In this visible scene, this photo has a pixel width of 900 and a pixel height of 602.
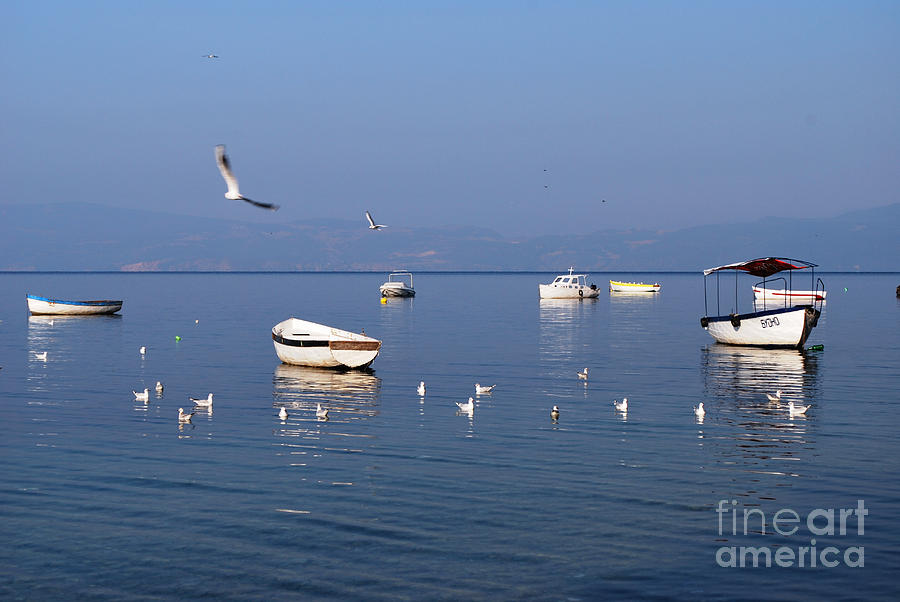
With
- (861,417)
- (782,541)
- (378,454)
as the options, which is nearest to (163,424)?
(378,454)

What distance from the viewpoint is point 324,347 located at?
45656 millimetres

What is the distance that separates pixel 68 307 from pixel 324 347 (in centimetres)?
Result: 6273

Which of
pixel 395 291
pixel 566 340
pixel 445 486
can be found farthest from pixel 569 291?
pixel 445 486

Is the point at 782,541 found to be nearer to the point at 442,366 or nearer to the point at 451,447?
the point at 451,447

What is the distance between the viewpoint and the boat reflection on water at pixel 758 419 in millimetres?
23661

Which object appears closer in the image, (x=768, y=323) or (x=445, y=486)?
(x=445, y=486)

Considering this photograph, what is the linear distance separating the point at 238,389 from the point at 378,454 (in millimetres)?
15691

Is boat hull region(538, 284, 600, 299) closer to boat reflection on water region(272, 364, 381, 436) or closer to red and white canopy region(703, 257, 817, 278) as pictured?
red and white canopy region(703, 257, 817, 278)

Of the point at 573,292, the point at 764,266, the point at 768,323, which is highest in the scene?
the point at 573,292

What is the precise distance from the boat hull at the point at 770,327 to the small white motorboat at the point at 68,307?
6314 cm

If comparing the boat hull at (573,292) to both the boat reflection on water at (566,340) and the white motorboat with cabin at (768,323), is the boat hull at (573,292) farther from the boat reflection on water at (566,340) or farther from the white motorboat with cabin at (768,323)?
the white motorboat with cabin at (768,323)

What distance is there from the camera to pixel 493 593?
49.7 ft

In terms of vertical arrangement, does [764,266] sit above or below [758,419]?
above

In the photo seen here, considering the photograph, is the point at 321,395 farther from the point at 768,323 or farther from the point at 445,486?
the point at 768,323
